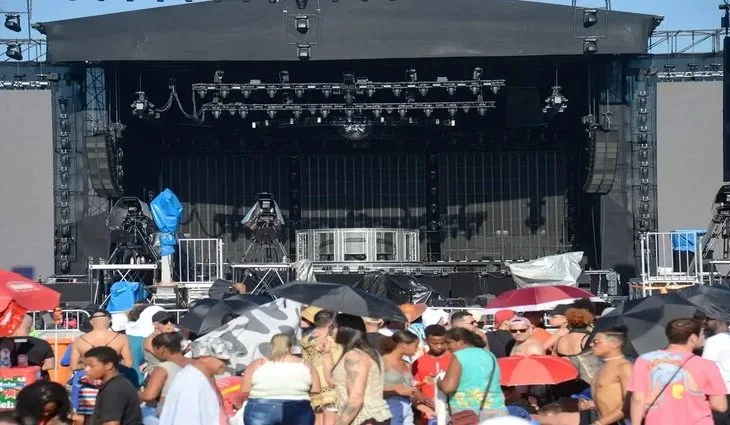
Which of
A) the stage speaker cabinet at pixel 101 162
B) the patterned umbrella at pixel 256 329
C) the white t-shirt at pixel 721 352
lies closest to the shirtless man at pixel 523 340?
the white t-shirt at pixel 721 352

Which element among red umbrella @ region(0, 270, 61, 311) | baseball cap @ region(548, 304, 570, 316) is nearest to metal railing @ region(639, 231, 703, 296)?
baseball cap @ region(548, 304, 570, 316)

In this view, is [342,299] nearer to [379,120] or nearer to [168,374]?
[168,374]

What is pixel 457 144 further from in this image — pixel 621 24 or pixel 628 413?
pixel 628 413

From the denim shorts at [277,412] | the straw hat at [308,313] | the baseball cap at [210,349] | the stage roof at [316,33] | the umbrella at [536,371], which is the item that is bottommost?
→ the denim shorts at [277,412]

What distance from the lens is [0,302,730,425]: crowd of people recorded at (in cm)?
616

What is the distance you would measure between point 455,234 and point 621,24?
5372 mm

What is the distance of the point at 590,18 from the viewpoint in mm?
19766

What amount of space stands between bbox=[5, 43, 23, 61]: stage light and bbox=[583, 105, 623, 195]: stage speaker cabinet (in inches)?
345

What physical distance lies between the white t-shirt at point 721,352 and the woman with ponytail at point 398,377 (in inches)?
61.8

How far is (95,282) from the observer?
20.1 metres

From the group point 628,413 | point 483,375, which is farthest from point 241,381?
point 628,413

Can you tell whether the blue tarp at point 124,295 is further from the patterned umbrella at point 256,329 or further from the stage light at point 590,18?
the patterned umbrella at point 256,329

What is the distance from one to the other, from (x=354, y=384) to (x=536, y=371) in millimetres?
1145

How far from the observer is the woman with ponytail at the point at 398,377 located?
7297mm
